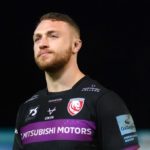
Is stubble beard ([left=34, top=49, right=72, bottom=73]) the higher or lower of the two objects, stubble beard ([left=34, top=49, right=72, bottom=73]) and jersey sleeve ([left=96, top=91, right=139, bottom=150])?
the higher

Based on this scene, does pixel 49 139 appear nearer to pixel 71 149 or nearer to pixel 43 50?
pixel 71 149

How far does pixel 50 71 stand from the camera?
240 centimetres

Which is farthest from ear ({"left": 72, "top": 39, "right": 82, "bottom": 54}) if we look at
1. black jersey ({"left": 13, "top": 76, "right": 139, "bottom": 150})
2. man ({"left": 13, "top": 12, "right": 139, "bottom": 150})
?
black jersey ({"left": 13, "top": 76, "right": 139, "bottom": 150})

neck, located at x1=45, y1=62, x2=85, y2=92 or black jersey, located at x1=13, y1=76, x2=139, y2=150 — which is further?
neck, located at x1=45, y1=62, x2=85, y2=92

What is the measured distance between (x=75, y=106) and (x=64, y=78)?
0.60ft

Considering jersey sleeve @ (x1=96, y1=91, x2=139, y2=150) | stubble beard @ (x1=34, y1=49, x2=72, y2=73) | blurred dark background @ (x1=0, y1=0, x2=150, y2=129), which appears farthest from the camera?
blurred dark background @ (x1=0, y1=0, x2=150, y2=129)

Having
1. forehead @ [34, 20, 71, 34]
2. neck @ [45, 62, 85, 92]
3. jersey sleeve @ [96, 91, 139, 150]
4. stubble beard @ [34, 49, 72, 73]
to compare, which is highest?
forehead @ [34, 20, 71, 34]

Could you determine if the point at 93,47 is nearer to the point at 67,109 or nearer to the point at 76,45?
the point at 76,45

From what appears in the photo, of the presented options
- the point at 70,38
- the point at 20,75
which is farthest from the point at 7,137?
the point at 70,38

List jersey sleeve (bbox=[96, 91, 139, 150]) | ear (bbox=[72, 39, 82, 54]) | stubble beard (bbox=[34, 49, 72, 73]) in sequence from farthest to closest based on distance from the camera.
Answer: ear (bbox=[72, 39, 82, 54])
stubble beard (bbox=[34, 49, 72, 73])
jersey sleeve (bbox=[96, 91, 139, 150])

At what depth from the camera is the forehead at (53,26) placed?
2434 millimetres

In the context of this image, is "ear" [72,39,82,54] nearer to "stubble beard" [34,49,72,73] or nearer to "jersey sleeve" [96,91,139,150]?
"stubble beard" [34,49,72,73]

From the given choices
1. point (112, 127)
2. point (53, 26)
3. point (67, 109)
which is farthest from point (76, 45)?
point (112, 127)

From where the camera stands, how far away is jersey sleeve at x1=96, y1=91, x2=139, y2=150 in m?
2.17
